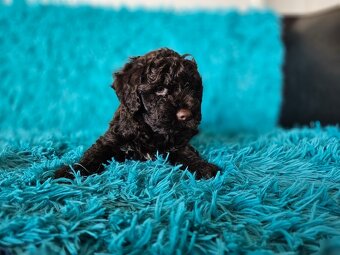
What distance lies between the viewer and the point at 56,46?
2.21 m

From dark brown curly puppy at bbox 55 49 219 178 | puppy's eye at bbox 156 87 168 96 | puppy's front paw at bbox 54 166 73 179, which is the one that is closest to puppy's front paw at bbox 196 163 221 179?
dark brown curly puppy at bbox 55 49 219 178

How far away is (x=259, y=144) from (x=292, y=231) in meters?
0.79

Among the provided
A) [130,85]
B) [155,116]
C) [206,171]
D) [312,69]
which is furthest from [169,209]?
[312,69]

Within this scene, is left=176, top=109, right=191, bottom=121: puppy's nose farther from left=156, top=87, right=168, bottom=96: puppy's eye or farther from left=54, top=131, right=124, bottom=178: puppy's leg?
left=54, top=131, right=124, bottom=178: puppy's leg

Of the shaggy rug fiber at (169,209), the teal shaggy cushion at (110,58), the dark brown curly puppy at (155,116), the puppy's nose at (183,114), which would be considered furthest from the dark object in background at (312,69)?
the puppy's nose at (183,114)

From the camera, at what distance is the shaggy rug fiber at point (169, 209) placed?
70 centimetres

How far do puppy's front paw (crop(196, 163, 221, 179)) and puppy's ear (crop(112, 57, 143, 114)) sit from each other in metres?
0.28

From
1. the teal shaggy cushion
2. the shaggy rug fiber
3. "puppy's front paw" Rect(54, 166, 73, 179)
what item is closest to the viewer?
the shaggy rug fiber

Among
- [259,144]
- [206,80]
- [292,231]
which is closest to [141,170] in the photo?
[292,231]

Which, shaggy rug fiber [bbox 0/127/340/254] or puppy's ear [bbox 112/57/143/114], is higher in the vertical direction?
puppy's ear [bbox 112/57/143/114]

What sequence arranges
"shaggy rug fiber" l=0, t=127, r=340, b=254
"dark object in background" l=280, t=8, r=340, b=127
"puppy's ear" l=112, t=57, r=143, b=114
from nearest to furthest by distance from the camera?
1. "shaggy rug fiber" l=0, t=127, r=340, b=254
2. "puppy's ear" l=112, t=57, r=143, b=114
3. "dark object in background" l=280, t=8, r=340, b=127

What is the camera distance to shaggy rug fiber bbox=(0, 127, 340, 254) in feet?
2.30

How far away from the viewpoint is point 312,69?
6.75ft

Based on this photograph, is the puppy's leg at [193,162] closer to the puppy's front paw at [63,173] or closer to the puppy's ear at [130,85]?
the puppy's ear at [130,85]
